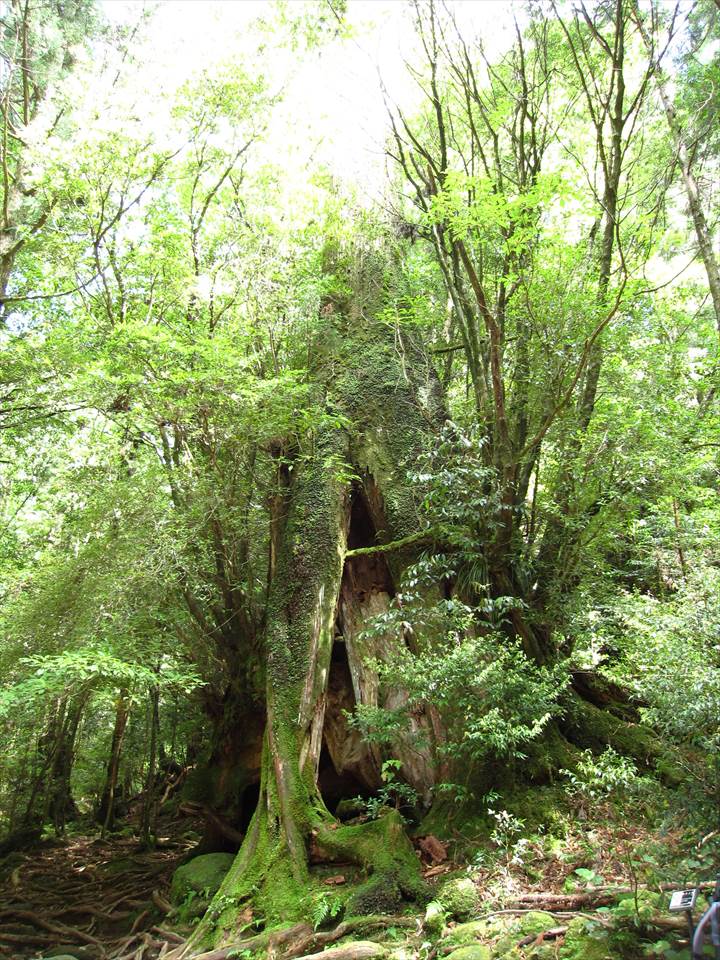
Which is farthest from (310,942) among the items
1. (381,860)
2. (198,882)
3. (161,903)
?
(161,903)

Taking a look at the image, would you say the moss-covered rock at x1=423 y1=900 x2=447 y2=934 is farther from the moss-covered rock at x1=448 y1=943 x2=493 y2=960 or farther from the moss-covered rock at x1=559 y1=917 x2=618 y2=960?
the moss-covered rock at x1=559 y1=917 x2=618 y2=960

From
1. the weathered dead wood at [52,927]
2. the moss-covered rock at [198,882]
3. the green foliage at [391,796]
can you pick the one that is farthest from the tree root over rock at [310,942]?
the weathered dead wood at [52,927]

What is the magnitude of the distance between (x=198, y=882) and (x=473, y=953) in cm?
400

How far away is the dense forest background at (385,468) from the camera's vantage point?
5.00 m

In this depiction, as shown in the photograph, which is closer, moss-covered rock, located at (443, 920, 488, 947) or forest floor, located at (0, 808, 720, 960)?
forest floor, located at (0, 808, 720, 960)

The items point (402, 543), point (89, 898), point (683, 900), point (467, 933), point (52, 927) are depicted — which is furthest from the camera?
point (89, 898)

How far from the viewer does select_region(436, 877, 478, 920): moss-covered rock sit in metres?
4.15

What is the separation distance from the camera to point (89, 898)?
8.44 metres

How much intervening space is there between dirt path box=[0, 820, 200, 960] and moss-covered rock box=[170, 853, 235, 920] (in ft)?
0.99

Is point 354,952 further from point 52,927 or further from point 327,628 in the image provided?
point 52,927

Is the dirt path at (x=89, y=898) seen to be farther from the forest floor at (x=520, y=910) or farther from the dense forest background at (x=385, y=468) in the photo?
the dense forest background at (x=385, y=468)

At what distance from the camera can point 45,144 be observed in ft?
24.5

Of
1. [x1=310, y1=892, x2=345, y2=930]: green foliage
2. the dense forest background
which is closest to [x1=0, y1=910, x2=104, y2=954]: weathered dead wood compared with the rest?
the dense forest background

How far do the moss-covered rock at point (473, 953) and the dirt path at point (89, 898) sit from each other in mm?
3500
